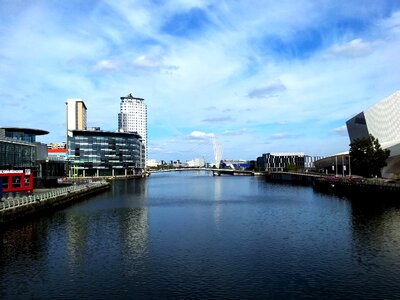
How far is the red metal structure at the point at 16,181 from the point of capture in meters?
64.8

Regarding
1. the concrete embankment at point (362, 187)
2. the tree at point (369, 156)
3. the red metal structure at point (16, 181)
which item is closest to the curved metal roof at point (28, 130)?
the red metal structure at point (16, 181)

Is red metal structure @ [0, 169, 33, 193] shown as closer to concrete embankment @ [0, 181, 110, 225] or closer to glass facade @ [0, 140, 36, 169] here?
concrete embankment @ [0, 181, 110, 225]

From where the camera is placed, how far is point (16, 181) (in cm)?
6812

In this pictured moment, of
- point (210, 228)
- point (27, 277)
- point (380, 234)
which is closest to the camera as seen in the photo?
point (27, 277)

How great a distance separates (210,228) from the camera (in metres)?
45.8

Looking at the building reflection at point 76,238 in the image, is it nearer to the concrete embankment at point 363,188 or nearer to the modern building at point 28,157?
the modern building at point 28,157

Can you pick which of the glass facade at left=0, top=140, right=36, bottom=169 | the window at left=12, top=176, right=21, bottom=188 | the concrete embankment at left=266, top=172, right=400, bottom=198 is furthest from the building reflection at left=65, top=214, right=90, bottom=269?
the concrete embankment at left=266, top=172, right=400, bottom=198

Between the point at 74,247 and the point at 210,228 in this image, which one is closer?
the point at 74,247

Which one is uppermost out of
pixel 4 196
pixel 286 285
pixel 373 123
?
pixel 373 123

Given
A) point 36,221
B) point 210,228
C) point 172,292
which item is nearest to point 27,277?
point 172,292

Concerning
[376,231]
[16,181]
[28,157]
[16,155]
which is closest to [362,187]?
[376,231]

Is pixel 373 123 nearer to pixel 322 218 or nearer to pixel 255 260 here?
pixel 322 218

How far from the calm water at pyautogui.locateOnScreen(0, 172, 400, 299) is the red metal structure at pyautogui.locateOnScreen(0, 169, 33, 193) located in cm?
1643

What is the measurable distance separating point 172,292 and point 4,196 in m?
50.5
